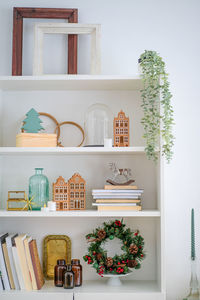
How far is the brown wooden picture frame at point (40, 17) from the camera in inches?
86.4

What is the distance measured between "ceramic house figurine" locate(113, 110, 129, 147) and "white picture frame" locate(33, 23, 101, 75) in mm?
322

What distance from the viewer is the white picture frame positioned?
2.11m

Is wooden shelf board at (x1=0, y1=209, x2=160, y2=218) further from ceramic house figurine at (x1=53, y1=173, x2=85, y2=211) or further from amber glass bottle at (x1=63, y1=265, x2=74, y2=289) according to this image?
amber glass bottle at (x1=63, y1=265, x2=74, y2=289)

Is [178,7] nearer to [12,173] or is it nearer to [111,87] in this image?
[111,87]

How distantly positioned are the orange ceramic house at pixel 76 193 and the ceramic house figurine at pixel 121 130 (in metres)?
0.30

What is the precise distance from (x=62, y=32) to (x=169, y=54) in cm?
66

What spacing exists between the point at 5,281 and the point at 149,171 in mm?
Result: 1012

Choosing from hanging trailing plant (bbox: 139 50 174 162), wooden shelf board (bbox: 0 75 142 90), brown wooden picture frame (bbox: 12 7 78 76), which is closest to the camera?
hanging trailing plant (bbox: 139 50 174 162)

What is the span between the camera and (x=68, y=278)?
75.9 inches

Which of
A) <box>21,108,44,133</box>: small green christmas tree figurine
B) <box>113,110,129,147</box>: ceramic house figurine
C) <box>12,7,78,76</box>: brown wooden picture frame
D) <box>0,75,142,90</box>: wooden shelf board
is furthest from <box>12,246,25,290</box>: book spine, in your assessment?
<box>12,7,78,76</box>: brown wooden picture frame

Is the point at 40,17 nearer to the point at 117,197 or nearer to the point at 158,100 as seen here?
the point at 158,100

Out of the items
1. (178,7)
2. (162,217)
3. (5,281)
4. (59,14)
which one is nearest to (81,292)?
(5,281)

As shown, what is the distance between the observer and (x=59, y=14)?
2221mm

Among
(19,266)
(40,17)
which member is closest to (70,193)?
(19,266)
